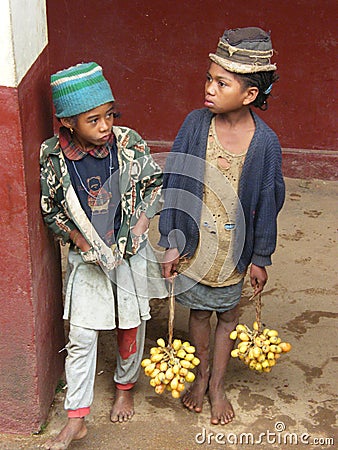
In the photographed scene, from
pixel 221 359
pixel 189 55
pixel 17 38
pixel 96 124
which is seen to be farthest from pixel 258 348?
pixel 189 55

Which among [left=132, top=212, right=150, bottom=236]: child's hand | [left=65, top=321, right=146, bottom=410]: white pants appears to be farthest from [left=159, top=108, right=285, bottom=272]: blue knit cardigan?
[left=65, top=321, right=146, bottom=410]: white pants

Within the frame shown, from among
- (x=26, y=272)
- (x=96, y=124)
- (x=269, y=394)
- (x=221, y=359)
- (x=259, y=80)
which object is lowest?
(x=269, y=394)

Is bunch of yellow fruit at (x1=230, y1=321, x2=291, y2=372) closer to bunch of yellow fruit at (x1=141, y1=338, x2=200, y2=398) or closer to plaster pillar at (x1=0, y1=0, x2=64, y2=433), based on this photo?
bunch of yellow fruit at (x1=141, y1=338, x2=200, y2=398)

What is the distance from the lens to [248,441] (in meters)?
3.65

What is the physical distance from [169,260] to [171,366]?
1.49 feet

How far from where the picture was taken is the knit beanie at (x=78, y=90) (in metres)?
3.11

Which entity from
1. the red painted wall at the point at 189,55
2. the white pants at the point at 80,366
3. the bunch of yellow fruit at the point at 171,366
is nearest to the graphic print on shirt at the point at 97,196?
the white pants at the point at 80,366

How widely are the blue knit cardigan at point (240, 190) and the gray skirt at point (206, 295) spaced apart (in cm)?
12

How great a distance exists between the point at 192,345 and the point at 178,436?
0.42 meters

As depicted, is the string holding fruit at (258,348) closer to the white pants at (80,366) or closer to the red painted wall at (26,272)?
the white pants at (80,366)

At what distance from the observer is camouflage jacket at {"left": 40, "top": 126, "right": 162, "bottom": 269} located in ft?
10.8

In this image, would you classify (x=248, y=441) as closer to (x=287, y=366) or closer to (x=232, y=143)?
(x=287, y=366)

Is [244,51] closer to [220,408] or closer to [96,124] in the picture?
[96,124]

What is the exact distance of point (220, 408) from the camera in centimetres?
378
